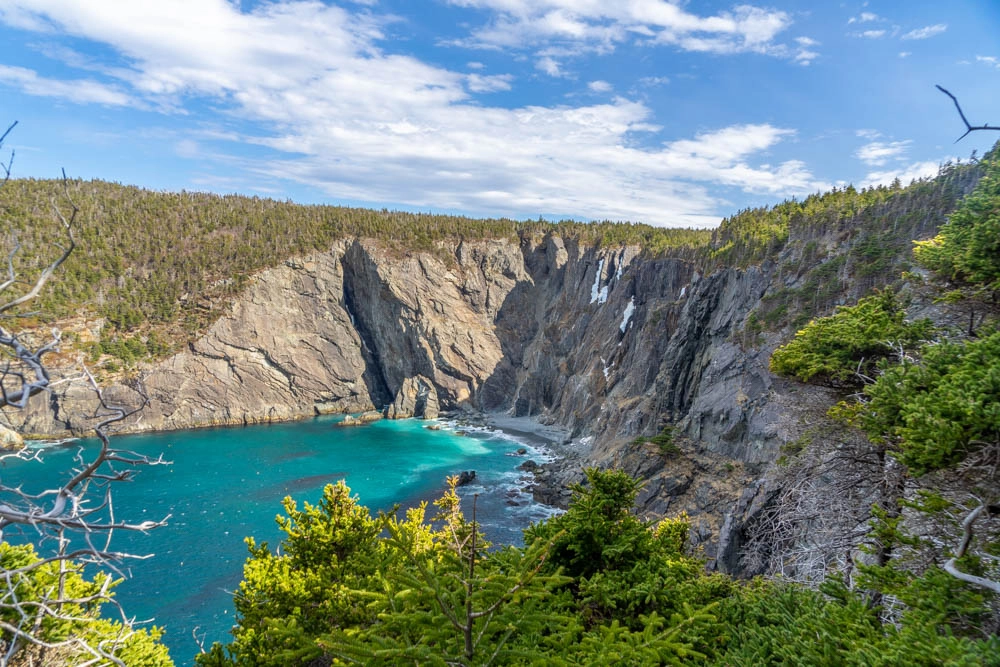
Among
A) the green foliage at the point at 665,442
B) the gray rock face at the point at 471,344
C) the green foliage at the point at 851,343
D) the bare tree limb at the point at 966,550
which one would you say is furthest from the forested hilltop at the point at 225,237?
the bare tree limb at the point at 966,550

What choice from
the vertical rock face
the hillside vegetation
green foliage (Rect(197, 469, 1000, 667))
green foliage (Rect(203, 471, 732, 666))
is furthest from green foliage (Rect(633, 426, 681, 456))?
the vertical rock face

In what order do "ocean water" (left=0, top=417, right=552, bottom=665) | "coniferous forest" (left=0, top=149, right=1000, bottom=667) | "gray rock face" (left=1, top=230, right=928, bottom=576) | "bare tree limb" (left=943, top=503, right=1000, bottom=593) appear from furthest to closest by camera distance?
"gray rock face" (left=1, top=230, right=928, bottom=576) → "ocean water" (left=0, top=417, right=552, bottom=665) → "coniferous forest" (left=0, top=149, right=1000, bottom=667) → "bare tree limb" (left=943, top=503, right=1000, bottom=593)

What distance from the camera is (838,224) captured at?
42.8 meters

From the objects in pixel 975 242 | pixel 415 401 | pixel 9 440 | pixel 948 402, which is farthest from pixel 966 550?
pixel 415 401

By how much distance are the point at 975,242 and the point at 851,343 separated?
288 cm

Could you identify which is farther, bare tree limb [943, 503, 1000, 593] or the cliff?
the cliff

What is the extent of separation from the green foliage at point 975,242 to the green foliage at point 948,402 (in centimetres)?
132

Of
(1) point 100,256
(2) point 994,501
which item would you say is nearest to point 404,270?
(1) point 100,256

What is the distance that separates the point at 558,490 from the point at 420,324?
52543 millimetres

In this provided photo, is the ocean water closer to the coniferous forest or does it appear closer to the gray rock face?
the gray rock face

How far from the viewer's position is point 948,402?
628cm

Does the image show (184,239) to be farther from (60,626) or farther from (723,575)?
(723,575)

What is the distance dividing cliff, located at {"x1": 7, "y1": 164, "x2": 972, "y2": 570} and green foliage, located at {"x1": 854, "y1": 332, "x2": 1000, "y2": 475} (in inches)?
686

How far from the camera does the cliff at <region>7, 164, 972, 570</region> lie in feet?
121
